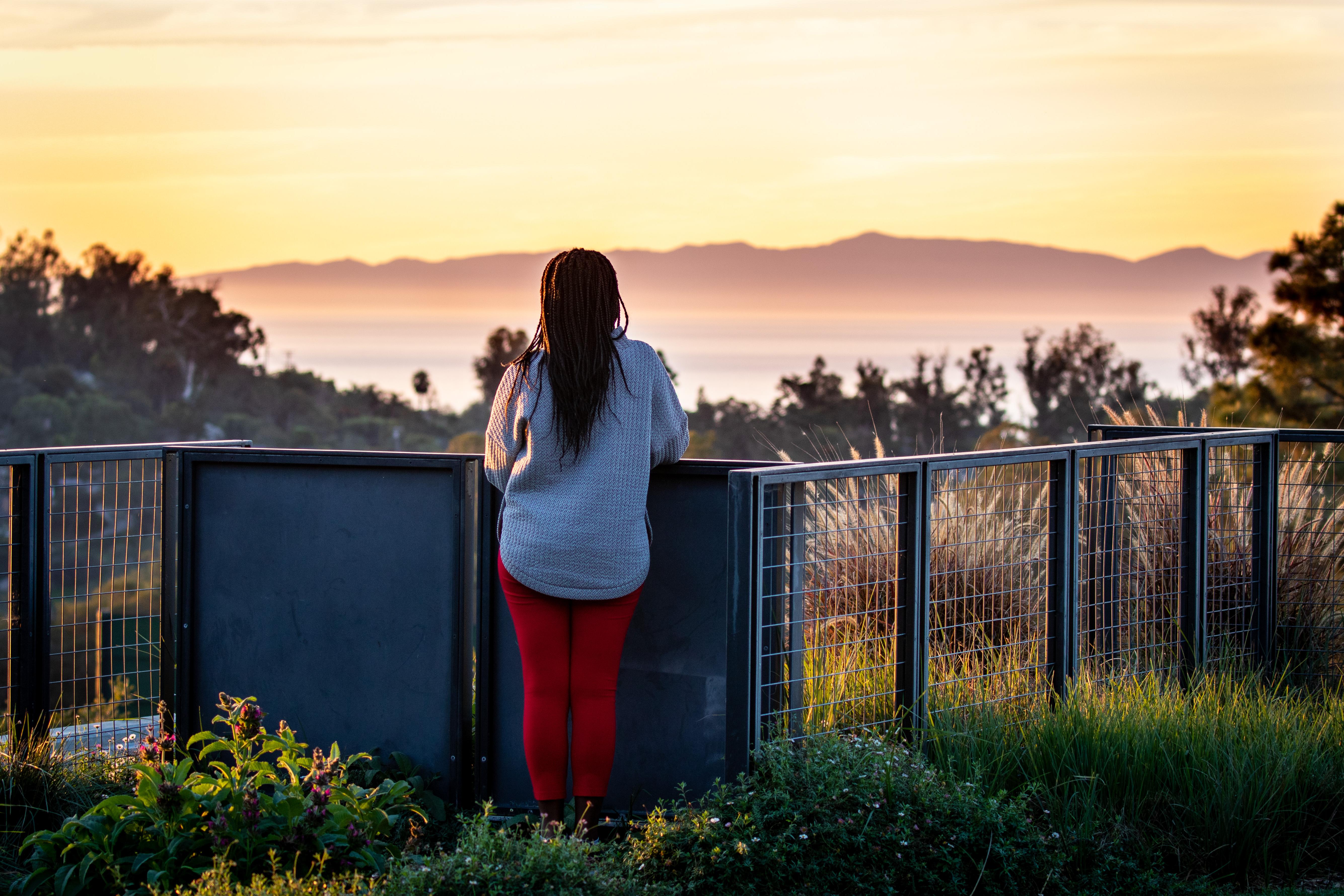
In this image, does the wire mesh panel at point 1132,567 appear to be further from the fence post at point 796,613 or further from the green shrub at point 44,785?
the green shrub at point 44,785

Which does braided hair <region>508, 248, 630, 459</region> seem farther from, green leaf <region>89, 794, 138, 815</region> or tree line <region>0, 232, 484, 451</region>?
tree line <region>0, 232, 484, 451</region>

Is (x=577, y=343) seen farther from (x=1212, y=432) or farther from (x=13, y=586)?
(x=1212, y=432)

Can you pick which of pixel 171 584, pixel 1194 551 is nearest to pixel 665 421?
pixel 171 584

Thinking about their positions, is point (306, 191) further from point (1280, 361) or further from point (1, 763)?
point (1, 763)

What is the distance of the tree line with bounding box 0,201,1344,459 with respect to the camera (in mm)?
15414

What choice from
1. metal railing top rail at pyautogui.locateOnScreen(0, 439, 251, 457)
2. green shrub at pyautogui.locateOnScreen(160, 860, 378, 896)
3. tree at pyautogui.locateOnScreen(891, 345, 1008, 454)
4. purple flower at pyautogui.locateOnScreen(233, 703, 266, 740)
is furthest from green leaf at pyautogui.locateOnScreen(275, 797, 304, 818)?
tree at pyautogui.locateOnScreen(891, 345, 1008, 454)

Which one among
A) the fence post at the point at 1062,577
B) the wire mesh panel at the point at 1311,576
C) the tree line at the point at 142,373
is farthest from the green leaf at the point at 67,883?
the tree line at the point at 142,373

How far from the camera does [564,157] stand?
3975 centimetres

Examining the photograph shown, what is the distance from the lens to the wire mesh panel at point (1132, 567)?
4855mm

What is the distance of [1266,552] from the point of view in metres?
5.40

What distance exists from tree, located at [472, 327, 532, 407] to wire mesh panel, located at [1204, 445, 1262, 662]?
27.5 m

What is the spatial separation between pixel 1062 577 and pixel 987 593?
617 millimetres

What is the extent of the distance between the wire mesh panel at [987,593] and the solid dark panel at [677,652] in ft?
2.43

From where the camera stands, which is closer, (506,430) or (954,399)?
(506,430)
